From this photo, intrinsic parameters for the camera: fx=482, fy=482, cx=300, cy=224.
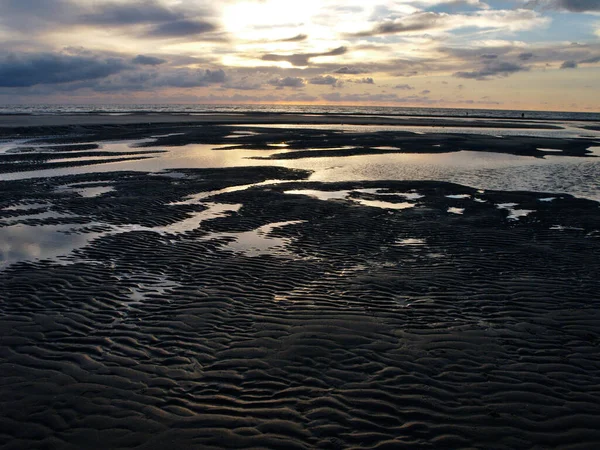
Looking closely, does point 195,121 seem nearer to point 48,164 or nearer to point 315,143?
point 315,143

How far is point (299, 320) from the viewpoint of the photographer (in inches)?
387

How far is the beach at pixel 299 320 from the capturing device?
6.66 metres

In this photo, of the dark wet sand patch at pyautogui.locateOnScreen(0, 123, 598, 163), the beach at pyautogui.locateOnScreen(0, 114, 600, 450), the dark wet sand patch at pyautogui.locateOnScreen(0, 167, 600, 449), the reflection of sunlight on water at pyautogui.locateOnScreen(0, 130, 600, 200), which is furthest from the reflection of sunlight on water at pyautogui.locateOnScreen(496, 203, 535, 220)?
the dark wet sand patch at pyautogui.locateOnScreen(0, 123, 598, 163)

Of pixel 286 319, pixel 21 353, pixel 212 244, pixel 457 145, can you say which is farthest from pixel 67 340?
pixel 457 145

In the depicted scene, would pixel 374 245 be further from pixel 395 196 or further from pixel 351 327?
pixel 395 196

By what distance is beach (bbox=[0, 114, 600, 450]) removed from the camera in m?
6.66

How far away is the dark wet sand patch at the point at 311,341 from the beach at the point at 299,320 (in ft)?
0.13

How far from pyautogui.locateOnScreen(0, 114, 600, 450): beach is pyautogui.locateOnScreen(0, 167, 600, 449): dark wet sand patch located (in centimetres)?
4

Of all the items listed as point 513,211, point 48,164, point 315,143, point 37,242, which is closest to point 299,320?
point 37,242

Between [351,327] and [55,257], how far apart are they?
9.11 metres

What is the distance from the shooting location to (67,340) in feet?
29.4

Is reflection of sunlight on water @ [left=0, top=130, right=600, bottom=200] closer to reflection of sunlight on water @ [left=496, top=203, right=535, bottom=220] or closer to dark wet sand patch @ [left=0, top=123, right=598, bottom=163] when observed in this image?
dark wet sand patch @ [left=0, top=123, right=598, bottom=163]

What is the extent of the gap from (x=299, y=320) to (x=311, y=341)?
94cm

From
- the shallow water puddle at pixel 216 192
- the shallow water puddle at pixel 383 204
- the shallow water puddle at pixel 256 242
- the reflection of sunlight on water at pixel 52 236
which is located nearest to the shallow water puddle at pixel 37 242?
the reflection of sunlight on water at pixel 52 236
